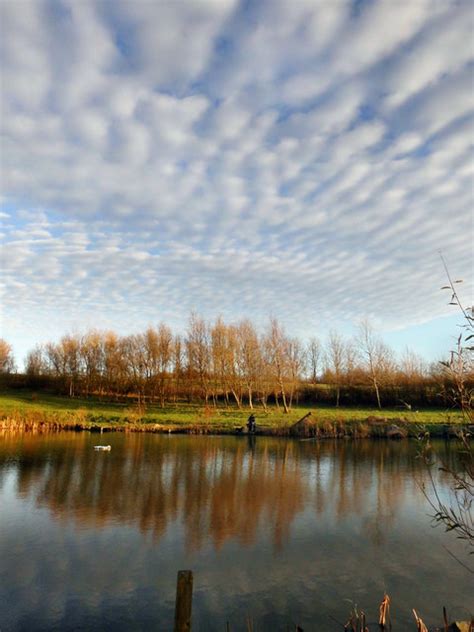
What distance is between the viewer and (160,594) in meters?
7.93

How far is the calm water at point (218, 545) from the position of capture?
7441 millimetres

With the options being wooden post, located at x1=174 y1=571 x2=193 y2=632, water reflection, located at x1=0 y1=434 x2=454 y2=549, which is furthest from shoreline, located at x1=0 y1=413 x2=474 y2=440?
wooden post, located at x1=174 y1=571 x2=193 y2=632

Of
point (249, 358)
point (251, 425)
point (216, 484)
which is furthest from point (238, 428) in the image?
point (216, 484)

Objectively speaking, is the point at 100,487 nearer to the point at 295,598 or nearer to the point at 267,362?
the point at 295,598

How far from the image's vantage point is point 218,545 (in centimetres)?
1045

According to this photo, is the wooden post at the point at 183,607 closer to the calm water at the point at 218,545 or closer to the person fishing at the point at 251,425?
the calm water at the point at 218,545

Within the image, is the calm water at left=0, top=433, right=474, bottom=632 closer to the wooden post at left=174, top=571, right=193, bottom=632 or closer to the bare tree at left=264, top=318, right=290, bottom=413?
the wooden post at left=174, top=571, right=193, bottom=632

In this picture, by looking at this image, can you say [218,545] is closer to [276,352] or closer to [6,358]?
[276,352]

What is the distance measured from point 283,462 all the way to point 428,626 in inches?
577

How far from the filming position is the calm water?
7.44 meters

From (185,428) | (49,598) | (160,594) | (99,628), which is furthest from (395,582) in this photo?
(185,428)

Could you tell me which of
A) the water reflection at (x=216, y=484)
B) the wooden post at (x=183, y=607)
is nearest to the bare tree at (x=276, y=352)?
the water reflection at (x=216, y=484)

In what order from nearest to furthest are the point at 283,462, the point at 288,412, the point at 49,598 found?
1. the point at 49,598
2. the point at 283,462
3. the point at 288,412

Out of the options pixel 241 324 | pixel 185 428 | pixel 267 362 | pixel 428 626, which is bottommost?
pixel 428 626
